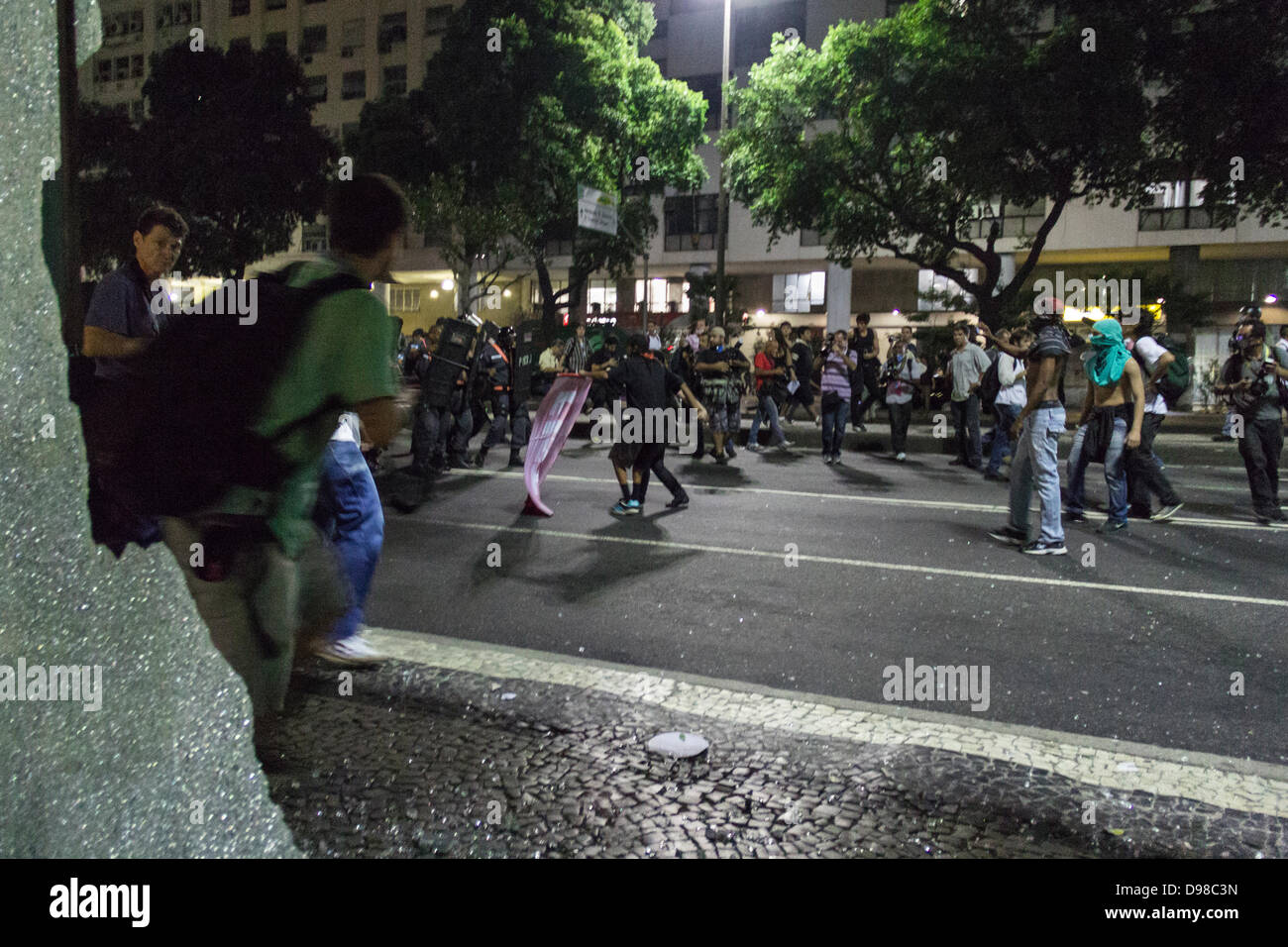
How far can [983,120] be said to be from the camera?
60.0 ft

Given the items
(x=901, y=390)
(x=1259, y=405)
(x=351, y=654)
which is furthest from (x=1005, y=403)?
(x=351, y=654)

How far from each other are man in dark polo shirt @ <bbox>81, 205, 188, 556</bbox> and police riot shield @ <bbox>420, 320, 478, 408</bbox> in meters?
7.00

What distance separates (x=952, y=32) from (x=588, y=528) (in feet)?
49.9

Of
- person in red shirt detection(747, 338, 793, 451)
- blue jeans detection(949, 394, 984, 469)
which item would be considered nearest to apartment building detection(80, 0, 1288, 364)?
person in red shirt detection(747, 338, 793, 451)

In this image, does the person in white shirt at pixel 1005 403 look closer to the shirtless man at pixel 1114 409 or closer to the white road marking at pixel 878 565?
the shirtless man at pixel 1114 409

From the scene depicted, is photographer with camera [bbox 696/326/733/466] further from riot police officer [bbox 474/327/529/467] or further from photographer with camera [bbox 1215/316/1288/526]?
photographer with camera [bbox 1215/316/1288/526]

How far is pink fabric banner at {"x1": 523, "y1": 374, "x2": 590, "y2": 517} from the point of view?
8.98m

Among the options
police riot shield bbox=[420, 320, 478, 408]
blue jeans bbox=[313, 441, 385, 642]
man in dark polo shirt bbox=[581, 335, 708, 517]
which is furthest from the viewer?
police riot shield bbox=[420, 320, 478, 408]

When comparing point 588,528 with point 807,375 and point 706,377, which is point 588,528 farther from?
point 807,375

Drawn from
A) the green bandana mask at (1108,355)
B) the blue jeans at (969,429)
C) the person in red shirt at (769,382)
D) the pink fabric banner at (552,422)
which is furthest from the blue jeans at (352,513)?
the person in red shirt at (769,382)

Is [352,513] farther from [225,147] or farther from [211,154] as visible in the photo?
[225,147]

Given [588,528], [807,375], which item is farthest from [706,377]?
[588,528]

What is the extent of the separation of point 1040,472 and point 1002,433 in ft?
14.4
